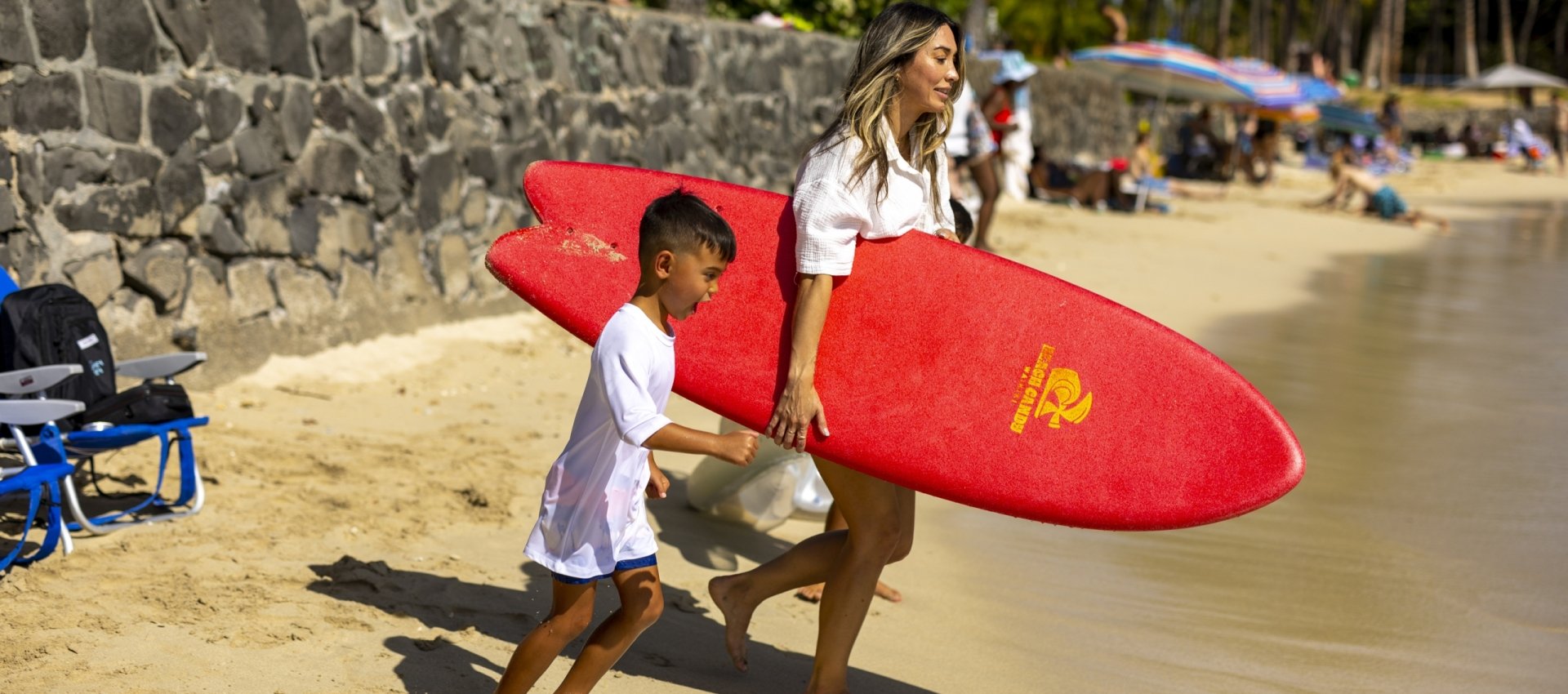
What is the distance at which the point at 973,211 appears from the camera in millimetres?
12453

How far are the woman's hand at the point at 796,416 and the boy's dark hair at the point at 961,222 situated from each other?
3.50 ft

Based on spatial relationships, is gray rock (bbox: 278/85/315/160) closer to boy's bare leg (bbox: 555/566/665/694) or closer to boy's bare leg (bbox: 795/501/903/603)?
boy's bare leg (bbox: 795/501/903/603)

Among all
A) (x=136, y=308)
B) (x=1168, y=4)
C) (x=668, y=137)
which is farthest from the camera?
(x=1168, y=4)

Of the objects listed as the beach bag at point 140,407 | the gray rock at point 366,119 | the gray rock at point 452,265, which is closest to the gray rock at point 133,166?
the gray rock at point 366,119

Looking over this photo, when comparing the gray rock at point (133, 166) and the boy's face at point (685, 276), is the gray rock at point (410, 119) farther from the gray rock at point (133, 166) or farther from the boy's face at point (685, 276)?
the boy's face at point (685, 276)

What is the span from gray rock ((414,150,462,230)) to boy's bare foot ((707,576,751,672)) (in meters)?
3.79

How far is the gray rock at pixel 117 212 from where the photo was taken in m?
4.81

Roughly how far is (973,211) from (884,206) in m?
9.71

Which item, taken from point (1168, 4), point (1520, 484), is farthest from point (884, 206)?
point (1168, 4)

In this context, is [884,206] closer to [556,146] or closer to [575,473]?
[575,473]

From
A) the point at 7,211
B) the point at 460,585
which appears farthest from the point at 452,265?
the point at 460,585

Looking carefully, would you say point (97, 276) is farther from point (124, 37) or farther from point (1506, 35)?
point (1506, 35)

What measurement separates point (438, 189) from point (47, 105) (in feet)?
6.95

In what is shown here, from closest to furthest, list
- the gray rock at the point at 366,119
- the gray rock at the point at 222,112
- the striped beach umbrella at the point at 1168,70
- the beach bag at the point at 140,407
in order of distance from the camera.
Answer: the beach bag at the point at 140,407 < the gray rock at the point at 222,112 < the gray rock at the point at 366,119 < the striped beach umbrella at the point at 1168,70
